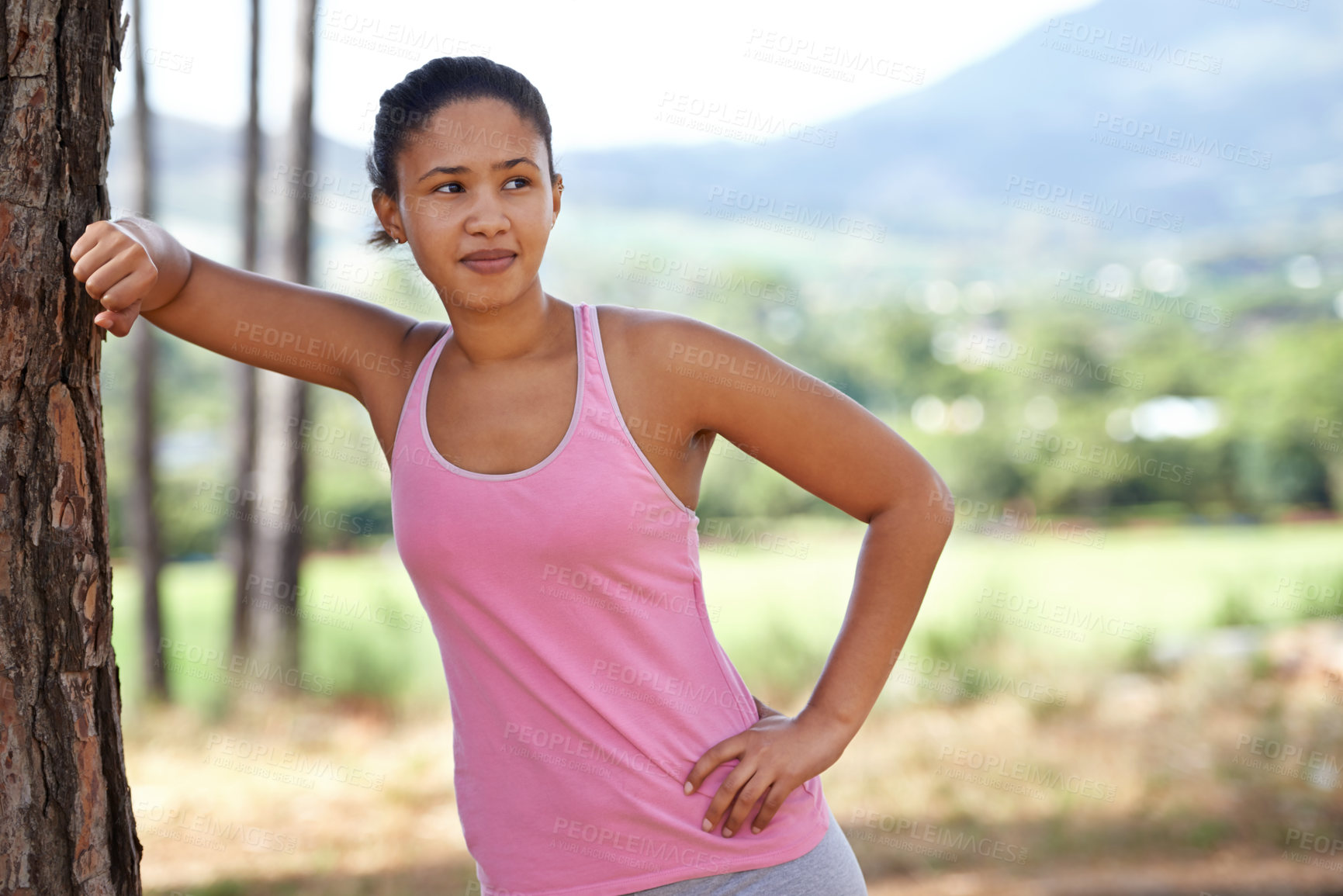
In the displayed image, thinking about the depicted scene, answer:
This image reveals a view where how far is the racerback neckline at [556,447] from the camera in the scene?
132 centimetres

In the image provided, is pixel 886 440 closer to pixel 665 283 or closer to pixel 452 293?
pixel 452 293

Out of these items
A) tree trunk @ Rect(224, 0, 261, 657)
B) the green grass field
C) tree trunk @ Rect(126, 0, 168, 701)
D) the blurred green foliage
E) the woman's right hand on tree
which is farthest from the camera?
the blurred green foliage

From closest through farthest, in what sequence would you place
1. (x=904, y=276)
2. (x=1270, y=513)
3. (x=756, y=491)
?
(x=756, y=491)
(x=1270, y=513)
(x=904, y=276)

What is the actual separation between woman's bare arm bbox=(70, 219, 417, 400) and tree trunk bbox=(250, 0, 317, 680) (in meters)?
5.25

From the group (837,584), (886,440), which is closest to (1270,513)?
(837,584)

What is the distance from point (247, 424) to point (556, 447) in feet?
22.7

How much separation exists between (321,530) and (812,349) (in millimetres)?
14863

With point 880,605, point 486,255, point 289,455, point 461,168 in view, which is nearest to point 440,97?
point 461,168

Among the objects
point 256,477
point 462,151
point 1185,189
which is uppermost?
point 1185,189

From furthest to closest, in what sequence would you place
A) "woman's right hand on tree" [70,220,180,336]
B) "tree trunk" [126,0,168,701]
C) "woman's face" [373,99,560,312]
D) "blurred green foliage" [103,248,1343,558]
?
"blurred green foliage" [103,248,1343,558] → "tree trunk" [126,0,168,701] → "woman's face" [373,99,560,312] → "woman's right hand on tree" [70,220,180,336]

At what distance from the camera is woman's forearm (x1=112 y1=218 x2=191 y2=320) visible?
4.42 ft

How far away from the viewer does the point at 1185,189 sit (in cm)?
6078

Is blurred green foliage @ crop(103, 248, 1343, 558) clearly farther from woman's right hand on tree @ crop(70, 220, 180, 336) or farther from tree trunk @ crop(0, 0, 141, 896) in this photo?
woman's right hand on tree @ crop(70, 220, 180, 336)

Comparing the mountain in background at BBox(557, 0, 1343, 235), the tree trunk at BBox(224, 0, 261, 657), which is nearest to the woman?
the tree trunk at BBox(224, 0, 261, 657)
